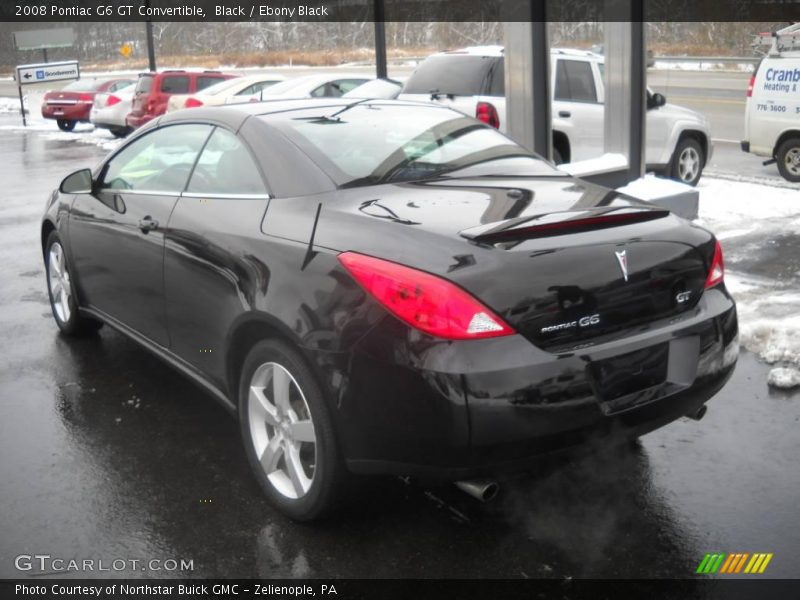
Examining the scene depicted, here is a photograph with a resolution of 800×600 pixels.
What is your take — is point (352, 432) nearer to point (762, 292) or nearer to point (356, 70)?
point (762, 292)

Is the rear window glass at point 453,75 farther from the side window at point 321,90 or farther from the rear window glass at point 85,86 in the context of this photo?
the rear window glass at point 85,86

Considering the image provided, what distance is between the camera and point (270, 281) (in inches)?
137

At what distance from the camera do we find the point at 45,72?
102 ft

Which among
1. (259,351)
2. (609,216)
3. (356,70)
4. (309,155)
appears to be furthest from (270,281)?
(356,70)

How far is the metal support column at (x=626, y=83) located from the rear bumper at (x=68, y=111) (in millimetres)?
19842

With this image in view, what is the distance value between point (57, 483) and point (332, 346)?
5.33 ft

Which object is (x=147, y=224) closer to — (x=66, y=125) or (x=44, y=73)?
(x=66, y=125)

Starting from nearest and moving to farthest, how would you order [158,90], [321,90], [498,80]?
1. [498,80]
2. [321,90]
3. [158,90]

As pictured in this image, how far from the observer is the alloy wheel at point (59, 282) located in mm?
5863

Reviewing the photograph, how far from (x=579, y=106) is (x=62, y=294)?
744cm

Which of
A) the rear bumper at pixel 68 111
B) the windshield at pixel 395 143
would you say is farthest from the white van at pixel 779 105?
the rear bumper at pixel 68 111

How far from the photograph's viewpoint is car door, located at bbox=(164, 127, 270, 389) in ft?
12.1
